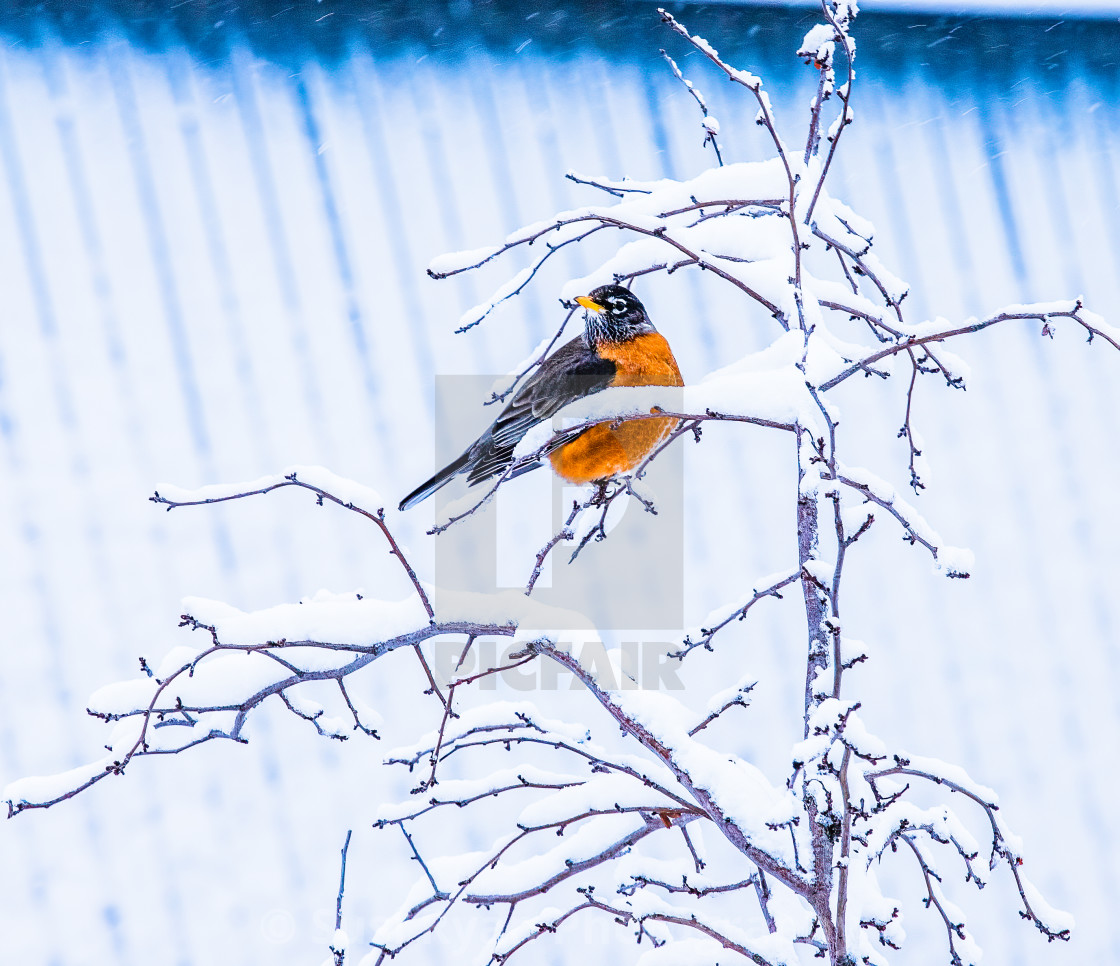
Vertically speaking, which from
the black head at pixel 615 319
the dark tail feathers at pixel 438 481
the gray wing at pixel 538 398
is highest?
the black head at pixel 615 319

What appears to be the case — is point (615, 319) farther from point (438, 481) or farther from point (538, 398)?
point (438, 481)

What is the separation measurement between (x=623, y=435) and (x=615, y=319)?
0.85 ft

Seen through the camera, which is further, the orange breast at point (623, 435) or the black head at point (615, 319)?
the black head at point (615, 319)

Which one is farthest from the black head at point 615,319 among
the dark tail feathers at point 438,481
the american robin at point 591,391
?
the dark tail feathers at point 438,481

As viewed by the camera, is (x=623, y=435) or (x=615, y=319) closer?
(x=623, y=435)

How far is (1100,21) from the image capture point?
2.63 metres

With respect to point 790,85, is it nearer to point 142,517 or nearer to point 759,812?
point 142,517

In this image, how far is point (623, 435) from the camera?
1.21 m

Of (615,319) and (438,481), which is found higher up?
(615,319)

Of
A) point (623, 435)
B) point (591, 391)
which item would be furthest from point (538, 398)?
point (623, 435)

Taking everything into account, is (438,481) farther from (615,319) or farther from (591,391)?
(615,319)

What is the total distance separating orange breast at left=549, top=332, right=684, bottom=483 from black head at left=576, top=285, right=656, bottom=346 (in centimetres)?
2

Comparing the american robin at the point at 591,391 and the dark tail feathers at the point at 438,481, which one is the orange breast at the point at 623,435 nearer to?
the american robin at the point at 591,391

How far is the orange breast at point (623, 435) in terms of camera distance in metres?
1.21
